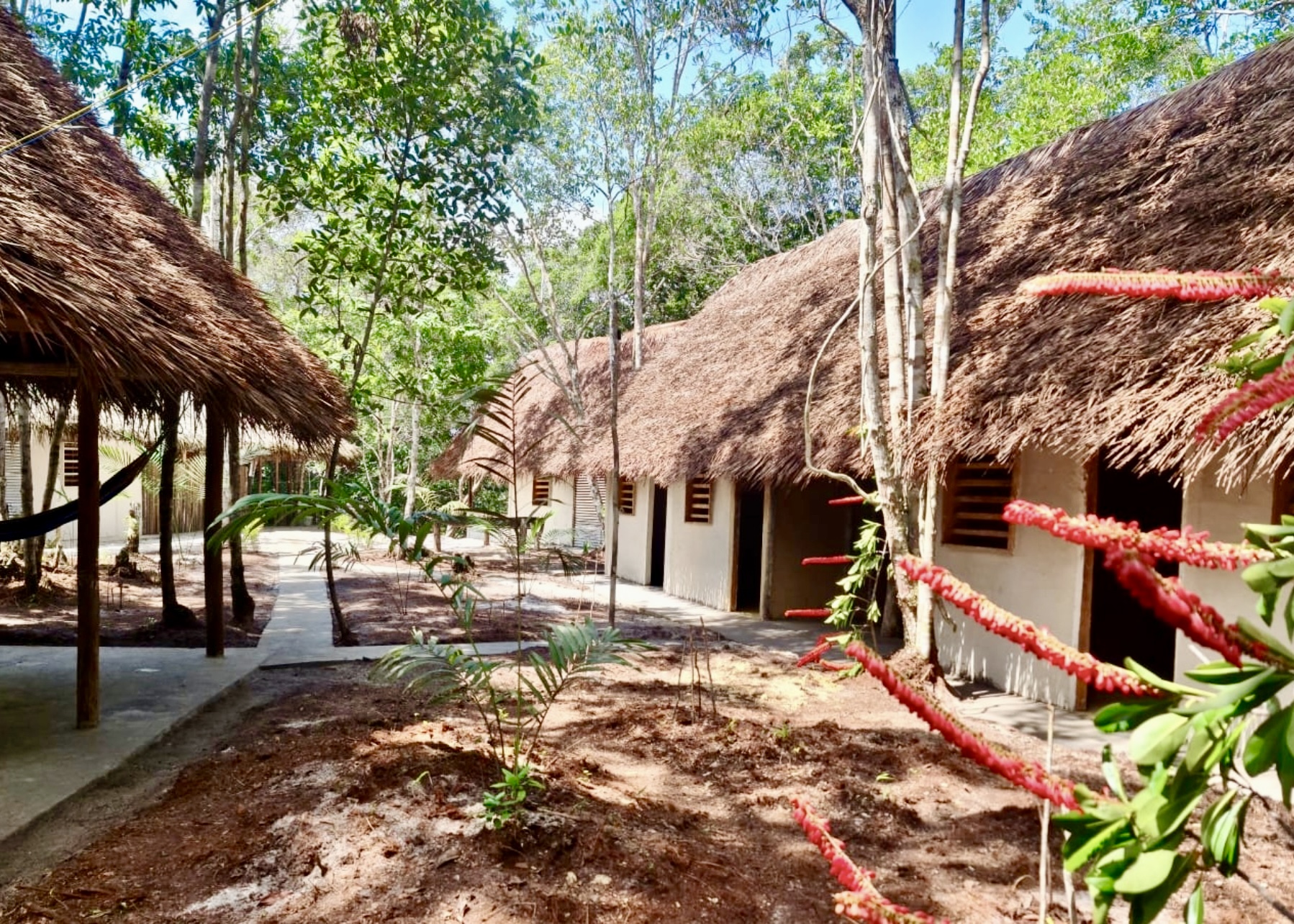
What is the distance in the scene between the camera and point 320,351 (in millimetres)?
15422

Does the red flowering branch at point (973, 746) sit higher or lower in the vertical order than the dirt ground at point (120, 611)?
higher

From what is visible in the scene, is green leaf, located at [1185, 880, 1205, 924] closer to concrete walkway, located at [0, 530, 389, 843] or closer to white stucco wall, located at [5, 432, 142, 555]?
concrete walkway, located at [0, 530, 389, 843]

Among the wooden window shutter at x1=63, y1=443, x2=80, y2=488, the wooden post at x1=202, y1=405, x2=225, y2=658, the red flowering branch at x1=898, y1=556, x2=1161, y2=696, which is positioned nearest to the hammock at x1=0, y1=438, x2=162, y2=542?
the wooden post at x1=202, y1=405, x2=225, y2=658

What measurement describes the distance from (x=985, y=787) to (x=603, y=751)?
1.74m

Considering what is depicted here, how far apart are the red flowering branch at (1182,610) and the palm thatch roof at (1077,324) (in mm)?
3482

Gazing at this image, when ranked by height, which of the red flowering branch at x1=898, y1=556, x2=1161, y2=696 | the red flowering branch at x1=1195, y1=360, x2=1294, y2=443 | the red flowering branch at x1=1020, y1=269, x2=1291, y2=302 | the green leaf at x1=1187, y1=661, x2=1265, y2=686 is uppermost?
the red flowering branch at x1=1020, y1=269, x2=1291, y2=302

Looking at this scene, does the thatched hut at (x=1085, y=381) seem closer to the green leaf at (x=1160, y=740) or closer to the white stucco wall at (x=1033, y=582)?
the white stucco wall at (x=1033, y=582)

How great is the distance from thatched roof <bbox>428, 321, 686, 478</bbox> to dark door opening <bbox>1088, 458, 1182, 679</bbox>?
20.5ft

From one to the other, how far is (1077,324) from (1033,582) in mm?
1607

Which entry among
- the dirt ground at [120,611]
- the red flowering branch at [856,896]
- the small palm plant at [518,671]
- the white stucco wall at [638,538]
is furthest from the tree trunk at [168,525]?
the red flowering branch at [856,896]

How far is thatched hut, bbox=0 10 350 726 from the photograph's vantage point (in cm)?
334

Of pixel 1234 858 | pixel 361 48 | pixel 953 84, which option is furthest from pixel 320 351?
pixel 1234 858

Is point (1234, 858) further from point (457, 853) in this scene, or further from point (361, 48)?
point (361, 48)

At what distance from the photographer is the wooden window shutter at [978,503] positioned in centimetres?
561
